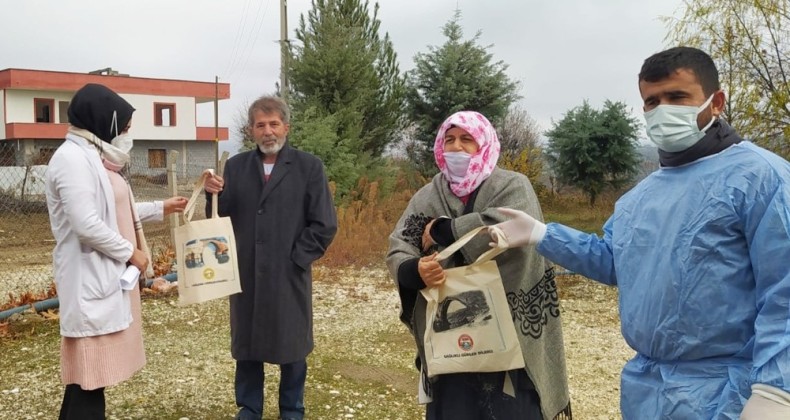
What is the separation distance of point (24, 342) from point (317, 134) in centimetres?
748

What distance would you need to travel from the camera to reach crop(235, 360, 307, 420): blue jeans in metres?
3.84

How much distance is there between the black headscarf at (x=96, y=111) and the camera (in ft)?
9.83

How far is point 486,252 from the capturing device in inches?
96.7

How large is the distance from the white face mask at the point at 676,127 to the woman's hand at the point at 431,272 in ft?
3.07

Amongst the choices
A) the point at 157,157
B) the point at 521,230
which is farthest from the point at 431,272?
the point at 157,157

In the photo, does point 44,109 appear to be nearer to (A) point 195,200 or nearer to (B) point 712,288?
(A) point 195,200

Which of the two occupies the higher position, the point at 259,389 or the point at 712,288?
the point at 712,288

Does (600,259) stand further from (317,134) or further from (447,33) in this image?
(447,33)

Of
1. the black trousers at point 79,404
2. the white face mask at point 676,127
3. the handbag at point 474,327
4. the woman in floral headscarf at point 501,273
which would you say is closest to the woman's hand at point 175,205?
the black trousers at point 79,404

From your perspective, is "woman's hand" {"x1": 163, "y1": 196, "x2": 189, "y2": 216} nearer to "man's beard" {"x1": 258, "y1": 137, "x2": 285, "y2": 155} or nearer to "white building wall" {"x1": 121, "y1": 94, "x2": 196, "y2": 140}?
"man's beard" {"x1": 258, "y1": 137, "x2": 285, "y2": 155}

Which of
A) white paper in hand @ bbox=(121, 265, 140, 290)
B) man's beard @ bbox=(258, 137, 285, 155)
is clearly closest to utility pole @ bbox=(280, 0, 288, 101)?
man's beard @ bbox=(258, 137, 285, 155)

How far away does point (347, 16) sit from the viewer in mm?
16812

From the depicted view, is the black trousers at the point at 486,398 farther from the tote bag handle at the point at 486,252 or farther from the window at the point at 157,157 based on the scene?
the window at the point at 157,157

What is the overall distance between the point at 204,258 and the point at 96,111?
936 mm
